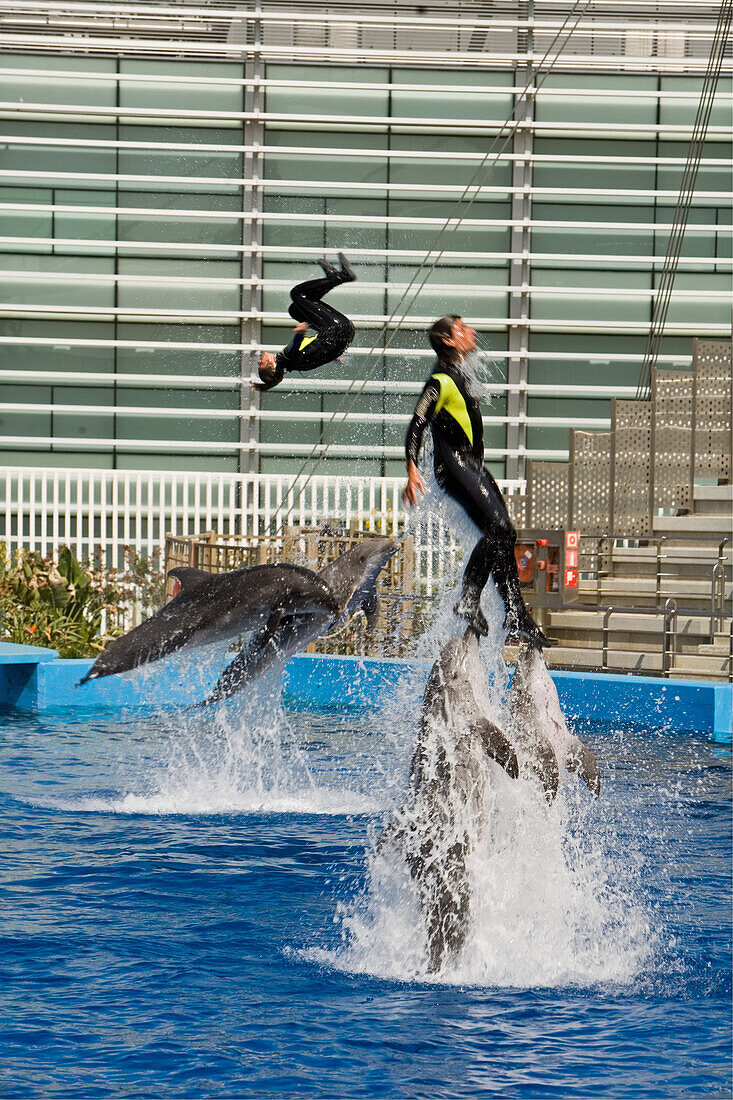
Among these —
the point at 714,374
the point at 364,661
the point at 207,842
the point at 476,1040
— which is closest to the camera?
the point at 476,1040

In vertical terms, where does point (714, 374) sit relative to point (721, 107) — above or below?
below

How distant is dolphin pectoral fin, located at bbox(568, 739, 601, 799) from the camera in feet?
20.6

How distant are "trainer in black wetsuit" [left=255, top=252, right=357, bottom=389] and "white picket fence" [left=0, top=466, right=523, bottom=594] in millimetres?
8941

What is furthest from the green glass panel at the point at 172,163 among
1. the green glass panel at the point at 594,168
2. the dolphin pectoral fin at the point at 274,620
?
the dolphin pectoral fin at the point at 274,620

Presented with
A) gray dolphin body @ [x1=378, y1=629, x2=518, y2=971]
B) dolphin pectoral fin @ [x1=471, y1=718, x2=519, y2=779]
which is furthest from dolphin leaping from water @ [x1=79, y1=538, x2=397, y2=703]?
dolphin pectoral fin @ [x1=471, y1=718, x2=519, y2=779]

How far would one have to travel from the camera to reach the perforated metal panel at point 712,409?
17.6 m

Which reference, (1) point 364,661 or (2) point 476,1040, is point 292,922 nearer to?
(2) point 476,1040

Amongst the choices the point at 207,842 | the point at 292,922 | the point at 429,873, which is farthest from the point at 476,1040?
the point at 207,842

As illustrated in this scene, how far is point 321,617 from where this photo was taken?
28.6ft

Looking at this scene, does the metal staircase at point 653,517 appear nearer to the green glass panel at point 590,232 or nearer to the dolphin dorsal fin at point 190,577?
the green glass panel at point 590,232

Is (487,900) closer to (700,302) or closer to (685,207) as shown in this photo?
(685,207)

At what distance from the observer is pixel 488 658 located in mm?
7828

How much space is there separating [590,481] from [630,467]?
0.98m

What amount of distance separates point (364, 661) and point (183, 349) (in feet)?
37.3
